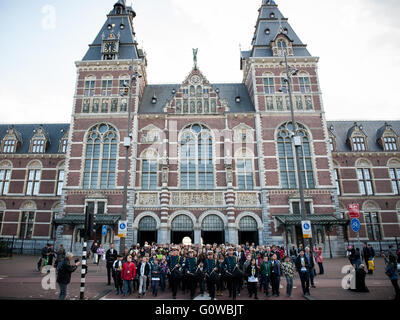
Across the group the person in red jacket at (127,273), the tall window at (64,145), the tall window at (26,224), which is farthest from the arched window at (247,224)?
the tall window at (26,224)

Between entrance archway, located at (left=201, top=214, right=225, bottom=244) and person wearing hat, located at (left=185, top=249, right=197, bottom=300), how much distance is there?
45.1 feet

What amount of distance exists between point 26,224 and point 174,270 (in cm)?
2748

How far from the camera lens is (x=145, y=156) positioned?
2630 centimetres

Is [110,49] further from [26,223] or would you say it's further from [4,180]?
Answer: [26,223]

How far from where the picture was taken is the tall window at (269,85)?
92.1 feet

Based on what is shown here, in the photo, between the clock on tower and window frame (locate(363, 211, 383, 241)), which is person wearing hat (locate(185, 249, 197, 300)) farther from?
window frame (locate(363, 211, 383, 241))

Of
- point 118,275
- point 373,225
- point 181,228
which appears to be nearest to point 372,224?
point 373,225

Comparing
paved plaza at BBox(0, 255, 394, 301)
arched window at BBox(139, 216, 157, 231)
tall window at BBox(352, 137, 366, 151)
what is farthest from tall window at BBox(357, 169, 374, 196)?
arched window at BBox(139, 216, 157, 231)

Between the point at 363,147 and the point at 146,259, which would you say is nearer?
the point at 146,259

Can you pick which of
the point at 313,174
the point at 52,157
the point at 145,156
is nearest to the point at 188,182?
the point at 145,156

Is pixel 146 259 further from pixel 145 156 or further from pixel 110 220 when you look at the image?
pixel 145 156

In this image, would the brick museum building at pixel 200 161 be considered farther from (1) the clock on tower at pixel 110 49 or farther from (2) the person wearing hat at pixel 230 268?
(2) the person wearing hat at pixel 230 268

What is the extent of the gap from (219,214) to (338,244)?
37.1 feet
